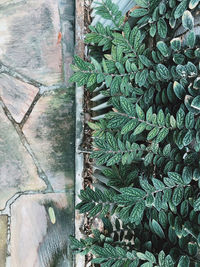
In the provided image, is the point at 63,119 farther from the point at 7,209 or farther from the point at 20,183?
→ the point at 7,209

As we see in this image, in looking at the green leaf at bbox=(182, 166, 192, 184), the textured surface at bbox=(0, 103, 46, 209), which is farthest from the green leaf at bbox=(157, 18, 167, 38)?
the textured surface at bbox=(0, 103, 46, 209)

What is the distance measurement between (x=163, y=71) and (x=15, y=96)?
1.14 meters

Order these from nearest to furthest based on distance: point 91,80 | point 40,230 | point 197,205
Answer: point 197,205, point 91,80, point 40,230

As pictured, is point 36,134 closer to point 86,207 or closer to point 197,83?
point 86,207

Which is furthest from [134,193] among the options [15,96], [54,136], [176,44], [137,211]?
[15,96]

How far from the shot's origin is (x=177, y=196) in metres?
1.16

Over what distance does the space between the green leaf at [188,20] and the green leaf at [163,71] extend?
0.17 m

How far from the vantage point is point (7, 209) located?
6.75 ft

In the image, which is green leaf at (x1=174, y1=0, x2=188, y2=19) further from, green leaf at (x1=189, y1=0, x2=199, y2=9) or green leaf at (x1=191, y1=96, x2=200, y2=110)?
green leaf at (x1=191, y1=96, x2=200, y2=110)

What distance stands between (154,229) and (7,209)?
1.17 meters

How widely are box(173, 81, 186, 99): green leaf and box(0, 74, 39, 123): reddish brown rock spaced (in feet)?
3.80

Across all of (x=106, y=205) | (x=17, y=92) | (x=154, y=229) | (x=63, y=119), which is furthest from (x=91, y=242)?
(x=17, y=92)

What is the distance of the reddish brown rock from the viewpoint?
2.05 m

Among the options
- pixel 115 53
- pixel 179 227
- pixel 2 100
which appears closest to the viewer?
pixel 179 227
